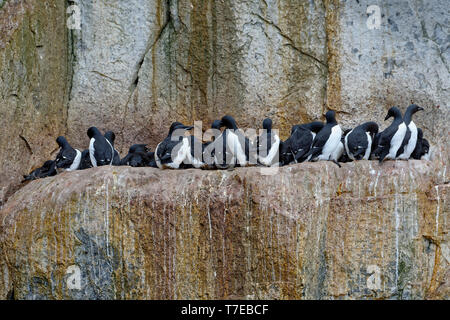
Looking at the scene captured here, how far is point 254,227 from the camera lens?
8656 mm

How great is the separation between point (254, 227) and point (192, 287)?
998mm

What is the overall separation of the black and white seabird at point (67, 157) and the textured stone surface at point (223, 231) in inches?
44.7

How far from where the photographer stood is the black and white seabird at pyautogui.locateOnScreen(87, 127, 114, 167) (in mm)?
10055

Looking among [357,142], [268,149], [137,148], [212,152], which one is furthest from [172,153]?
[357,142]

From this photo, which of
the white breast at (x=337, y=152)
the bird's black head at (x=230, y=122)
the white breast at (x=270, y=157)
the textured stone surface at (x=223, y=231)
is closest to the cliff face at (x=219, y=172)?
the textured stone surface at (x=223, y=231)

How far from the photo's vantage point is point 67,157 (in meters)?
10.4

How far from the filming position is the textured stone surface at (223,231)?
28.6ft

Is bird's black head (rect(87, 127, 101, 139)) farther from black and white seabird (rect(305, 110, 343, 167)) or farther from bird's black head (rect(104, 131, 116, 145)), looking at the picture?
black and white seabird (rect(305, 110, 343, 167))

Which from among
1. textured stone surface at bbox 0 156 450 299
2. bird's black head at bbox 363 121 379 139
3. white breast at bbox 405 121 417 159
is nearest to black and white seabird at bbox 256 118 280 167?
textured stone surface at bbox 0 156 450 299

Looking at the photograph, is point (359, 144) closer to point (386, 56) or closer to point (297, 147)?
point (297, 147)

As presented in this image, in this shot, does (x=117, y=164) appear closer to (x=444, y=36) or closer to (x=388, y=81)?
(x=388, y=81)

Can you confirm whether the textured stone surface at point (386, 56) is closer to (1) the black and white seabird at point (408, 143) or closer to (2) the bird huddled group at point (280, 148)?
(2) the bird huddled group at point (280, 148)

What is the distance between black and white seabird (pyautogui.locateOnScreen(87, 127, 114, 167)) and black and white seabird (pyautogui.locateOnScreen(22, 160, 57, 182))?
539 mm

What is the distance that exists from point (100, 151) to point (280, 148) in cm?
232
